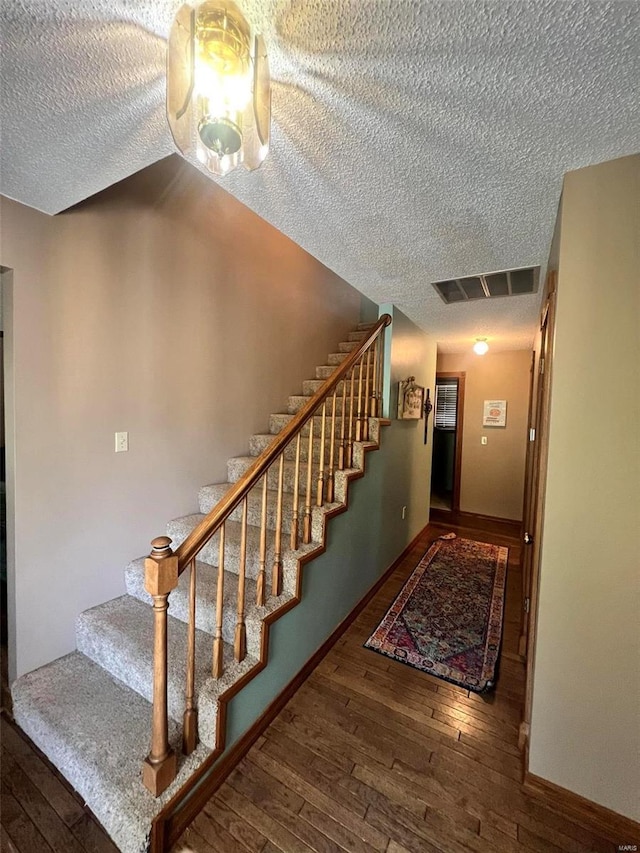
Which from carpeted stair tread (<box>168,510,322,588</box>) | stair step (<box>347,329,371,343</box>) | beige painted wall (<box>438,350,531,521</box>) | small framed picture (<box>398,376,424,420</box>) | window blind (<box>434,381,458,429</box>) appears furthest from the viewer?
window blind (<box>434,381,458,429</box>)

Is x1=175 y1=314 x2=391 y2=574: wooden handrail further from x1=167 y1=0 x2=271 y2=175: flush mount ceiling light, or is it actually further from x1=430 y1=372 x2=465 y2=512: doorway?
x1=430 y1=372 x2=465 y2=512: doorway

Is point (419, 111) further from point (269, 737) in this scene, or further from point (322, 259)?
point (269, 737)

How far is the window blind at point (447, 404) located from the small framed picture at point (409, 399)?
6.84 feet

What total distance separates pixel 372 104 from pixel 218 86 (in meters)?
0.47

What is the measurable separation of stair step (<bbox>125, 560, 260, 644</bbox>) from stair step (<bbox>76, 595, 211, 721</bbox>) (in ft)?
0.18

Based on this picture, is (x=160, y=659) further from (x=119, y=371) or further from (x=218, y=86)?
(x=218, y=86)

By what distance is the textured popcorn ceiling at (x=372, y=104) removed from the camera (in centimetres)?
75

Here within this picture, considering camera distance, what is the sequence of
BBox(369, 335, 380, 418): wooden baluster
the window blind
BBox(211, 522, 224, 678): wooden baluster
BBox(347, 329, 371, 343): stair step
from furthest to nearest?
the window blind → BBox(347, 329, 371, 343): stair step → BBox(369, 335, 380, 418): wooden baluster → BBox(211, 522, 224, 678): wooden baluster

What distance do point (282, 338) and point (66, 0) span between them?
97.6 inches

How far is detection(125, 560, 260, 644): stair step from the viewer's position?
5.41 ft

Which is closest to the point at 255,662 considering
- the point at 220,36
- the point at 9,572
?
the point at 9,572

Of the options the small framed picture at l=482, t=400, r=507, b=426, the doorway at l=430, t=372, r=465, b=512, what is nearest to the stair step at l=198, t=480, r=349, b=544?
the doorway at l=430, t=372, r=465, b=512

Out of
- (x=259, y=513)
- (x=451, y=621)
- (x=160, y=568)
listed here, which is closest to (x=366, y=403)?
(x=259, y=513)

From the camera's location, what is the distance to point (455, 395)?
201 inches
